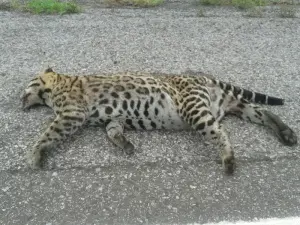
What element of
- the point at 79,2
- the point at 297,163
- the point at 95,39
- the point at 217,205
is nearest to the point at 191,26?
the point at 95,39

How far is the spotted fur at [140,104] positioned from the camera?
486 cm

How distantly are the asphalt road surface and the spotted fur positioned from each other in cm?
14

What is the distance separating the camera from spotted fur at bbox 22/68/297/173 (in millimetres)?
4859

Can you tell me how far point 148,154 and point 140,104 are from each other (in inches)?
31.7

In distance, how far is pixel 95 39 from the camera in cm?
809

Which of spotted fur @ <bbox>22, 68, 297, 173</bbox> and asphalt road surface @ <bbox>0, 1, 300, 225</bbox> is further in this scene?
spotted fur @ <bbox>22, 68, 297, 173</bbox>

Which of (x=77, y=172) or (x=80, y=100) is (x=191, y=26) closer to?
(x=80, y=100)

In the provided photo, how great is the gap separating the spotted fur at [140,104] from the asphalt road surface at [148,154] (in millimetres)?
145

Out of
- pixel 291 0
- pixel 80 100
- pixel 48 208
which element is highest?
pixel 291 0

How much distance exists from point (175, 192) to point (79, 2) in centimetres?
747

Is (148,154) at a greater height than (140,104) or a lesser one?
lesser

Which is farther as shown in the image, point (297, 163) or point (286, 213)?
point (297, 163)

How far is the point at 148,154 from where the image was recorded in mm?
4645

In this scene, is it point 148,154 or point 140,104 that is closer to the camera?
point 148,154
